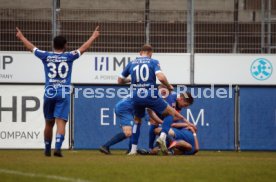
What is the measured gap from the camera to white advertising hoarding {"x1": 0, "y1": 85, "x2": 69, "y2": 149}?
20719 millimetres

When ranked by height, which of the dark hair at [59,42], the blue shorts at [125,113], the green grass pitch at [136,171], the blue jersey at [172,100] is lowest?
the green grass pitch at [136,171]

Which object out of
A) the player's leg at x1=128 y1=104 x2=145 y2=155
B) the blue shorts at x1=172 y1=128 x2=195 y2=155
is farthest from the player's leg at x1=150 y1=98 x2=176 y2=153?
the blue shorts at x1=172 y1=128 x2=195 y2=155

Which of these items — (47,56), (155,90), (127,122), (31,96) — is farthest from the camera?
(31,96)

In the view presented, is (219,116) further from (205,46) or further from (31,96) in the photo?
(31,96)

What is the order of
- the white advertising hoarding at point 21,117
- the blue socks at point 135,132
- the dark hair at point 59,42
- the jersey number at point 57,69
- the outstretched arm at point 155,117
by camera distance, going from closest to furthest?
the dark hair at point 59,42
the jersey number at point 57,69
the blue socks at point 135,132
the outstretched arm at point 155,117
the white advertising hoarding at point 21,117

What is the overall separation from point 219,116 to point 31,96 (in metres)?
4.55

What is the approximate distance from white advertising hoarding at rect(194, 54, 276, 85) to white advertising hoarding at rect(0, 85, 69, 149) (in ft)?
13.8

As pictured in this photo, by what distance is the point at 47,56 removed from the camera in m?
14.3

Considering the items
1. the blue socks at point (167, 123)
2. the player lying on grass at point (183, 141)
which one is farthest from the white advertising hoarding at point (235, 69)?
the blue socks at point (167, 123)

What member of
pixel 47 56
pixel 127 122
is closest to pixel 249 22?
pixel 127 122

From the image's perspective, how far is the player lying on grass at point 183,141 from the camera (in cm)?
1644

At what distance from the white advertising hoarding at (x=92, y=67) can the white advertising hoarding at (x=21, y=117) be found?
3.61 ft

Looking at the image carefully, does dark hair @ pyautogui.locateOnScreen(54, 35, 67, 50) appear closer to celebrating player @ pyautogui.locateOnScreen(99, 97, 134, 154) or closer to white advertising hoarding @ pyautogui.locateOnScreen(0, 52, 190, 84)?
celebrating player @ pyautogui.locateOnScreen(99, 97, 134, 154)

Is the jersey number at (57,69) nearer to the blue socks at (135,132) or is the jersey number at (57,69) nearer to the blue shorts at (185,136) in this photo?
the blue socks at (135,132)
